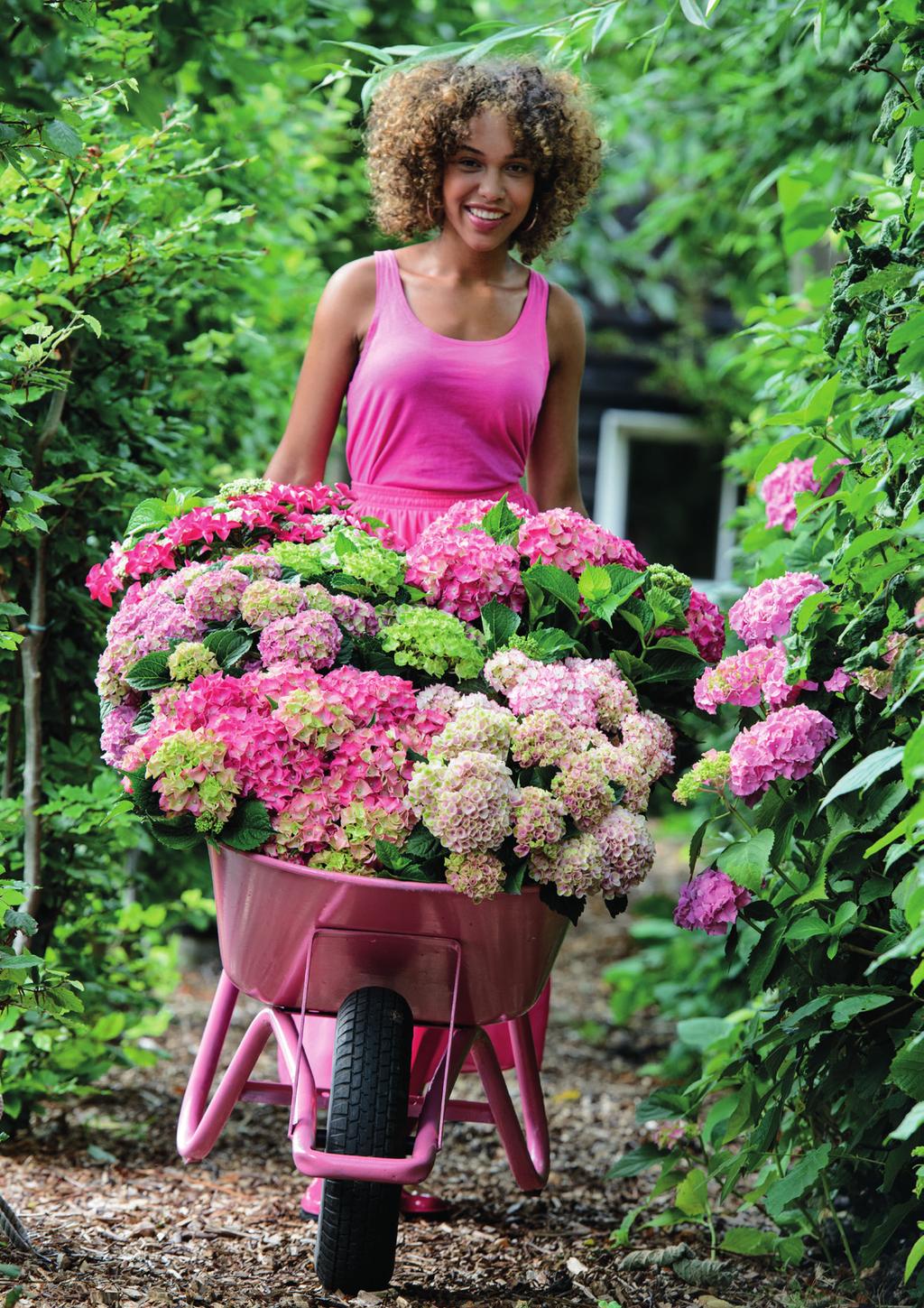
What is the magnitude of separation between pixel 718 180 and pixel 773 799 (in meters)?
4.08

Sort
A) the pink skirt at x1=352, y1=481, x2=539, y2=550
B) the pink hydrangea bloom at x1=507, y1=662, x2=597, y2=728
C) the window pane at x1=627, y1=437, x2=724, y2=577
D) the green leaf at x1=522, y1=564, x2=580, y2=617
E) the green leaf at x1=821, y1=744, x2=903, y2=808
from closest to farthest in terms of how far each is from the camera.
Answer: the green leaf at x1=821, y1=744, x2=903, y2=808, the pink hydrangea bloom at x1=507, y1=662, x2=597, y2=728, the green leaf at x1=522, y1=564, x2=580, y2=617, the pink skirt at x1=352, y1=481, x2=539, y2=550, the window pane at x1=627, y1=437, x2=724, y2=577

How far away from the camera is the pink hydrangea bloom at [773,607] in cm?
231

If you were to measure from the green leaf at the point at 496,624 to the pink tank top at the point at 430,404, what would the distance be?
0.68 metres

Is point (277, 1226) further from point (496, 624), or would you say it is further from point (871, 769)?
point (871, 769)

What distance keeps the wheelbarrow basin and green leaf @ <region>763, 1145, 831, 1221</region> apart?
0.51 meters

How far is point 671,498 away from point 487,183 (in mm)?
7630

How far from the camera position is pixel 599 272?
855cm

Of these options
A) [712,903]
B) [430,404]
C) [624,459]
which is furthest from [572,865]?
[624,459]

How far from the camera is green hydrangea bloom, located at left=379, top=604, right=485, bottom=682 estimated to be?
2.15m

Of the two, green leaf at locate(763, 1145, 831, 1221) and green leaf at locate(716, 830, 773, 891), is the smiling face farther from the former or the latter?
green leaf at locate(763, 1145, 831, 1221)

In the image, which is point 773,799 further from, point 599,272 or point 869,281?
point 599,272

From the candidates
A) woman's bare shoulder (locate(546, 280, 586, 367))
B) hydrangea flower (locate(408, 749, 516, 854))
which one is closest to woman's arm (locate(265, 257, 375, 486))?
woman's bare shoulder (locate(546, 280, 586, 367))

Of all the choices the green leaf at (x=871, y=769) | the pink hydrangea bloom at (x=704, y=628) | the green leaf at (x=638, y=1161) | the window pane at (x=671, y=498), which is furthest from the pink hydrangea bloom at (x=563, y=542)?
the window pane at (x=671, y=498)

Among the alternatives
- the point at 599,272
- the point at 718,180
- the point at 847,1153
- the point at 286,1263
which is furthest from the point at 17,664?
the point at 599,272
